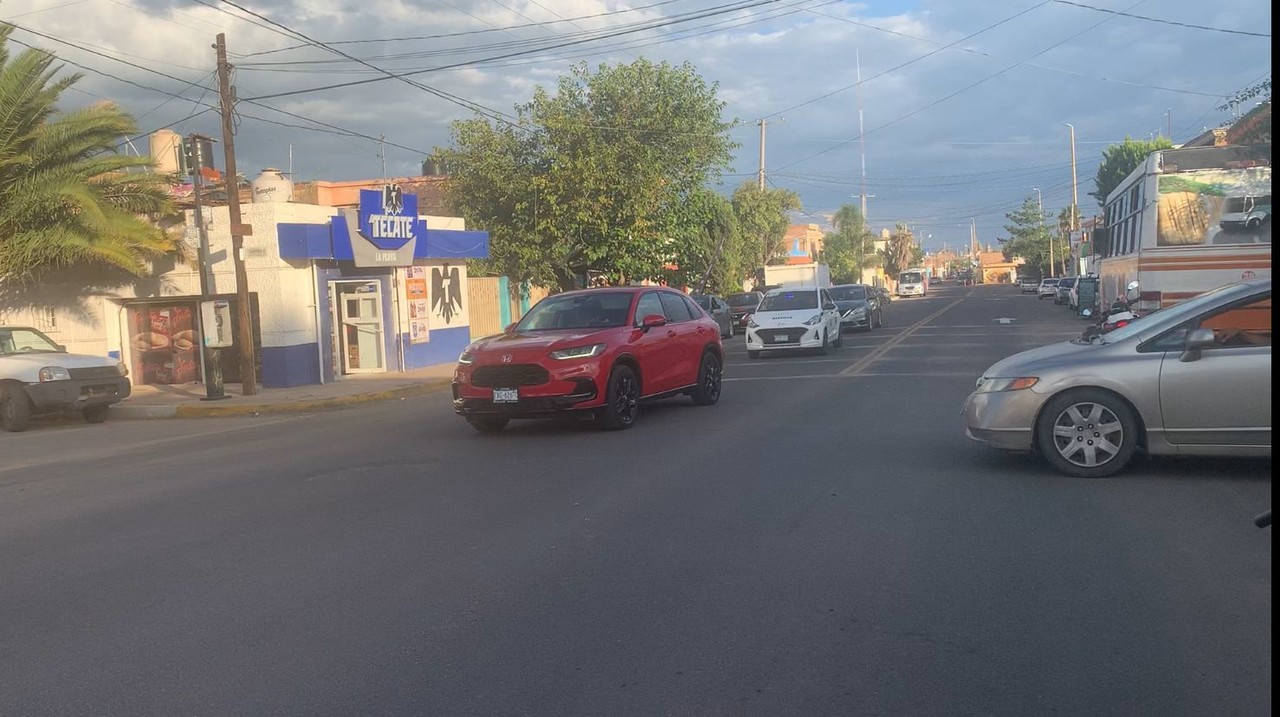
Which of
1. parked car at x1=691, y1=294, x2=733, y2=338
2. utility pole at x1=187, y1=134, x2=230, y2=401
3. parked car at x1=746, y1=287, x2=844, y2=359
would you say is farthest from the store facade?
parked car at x1=691, y1=294, x2=733, y2=338

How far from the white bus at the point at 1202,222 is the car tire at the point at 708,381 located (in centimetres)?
669

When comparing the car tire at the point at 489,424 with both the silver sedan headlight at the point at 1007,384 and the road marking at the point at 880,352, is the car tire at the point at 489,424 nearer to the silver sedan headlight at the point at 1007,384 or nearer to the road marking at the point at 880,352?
the silver sedan headlight at the point at 1007,384

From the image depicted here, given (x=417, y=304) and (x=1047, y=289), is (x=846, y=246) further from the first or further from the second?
(x=417, y=304)

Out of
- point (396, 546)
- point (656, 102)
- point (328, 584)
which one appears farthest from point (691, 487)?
point (656, 102)

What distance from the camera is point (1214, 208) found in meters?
15.7

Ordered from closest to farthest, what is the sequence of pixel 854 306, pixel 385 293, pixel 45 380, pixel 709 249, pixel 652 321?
1. pixel 652 321
2. pixel 45 380
3. pixel 385 293
4. pixel 854 306
5. pixel 709 249

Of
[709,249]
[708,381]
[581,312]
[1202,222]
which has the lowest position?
[708,381]

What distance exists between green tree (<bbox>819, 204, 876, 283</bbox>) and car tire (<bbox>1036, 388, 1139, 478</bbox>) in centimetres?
8353

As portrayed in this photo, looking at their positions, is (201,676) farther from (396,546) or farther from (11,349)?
(11,349)

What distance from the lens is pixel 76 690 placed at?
4641 millimetres

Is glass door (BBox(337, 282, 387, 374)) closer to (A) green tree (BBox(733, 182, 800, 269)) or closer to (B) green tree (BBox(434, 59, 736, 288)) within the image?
(B) green tree (BBox(434, 59, 736, 288))

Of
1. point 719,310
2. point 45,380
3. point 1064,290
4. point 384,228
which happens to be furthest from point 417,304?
point 1064,290

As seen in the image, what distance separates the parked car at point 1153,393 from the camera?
782 cm

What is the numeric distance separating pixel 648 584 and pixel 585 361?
5.90 m
